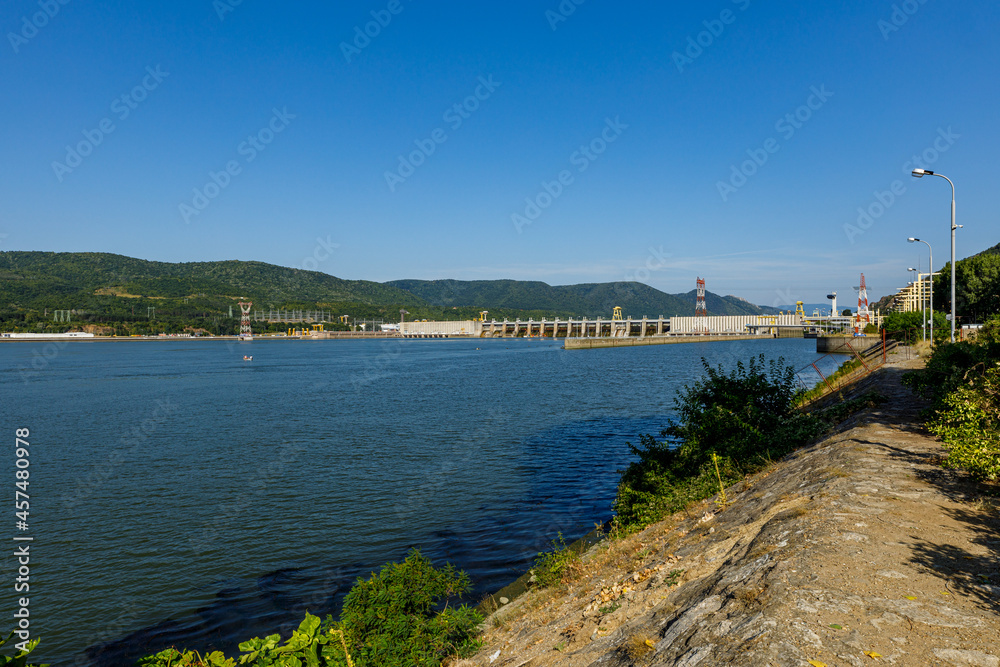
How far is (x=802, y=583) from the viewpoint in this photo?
6.20 metres

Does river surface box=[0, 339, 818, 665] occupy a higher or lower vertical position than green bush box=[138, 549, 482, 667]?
lower

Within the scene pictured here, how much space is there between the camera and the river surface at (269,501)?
12953mm

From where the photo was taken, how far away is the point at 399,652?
7965 millimetres

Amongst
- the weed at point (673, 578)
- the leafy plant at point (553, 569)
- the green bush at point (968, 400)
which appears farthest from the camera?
the leafy plant at point (553, 569)


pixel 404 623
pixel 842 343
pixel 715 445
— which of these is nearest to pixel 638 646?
pixel 404 623

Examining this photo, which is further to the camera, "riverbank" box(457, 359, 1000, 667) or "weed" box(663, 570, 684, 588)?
"weed" box(663, 570, 684, 588)

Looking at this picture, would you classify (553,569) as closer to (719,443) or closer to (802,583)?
(802,583)

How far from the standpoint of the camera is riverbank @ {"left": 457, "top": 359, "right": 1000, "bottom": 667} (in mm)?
5203

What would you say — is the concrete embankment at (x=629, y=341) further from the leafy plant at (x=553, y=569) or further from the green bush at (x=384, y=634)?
the green bush at (x=384, y=634)

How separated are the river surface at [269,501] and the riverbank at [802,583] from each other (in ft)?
15.9

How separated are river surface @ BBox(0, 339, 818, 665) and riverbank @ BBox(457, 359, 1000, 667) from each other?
4.83 m

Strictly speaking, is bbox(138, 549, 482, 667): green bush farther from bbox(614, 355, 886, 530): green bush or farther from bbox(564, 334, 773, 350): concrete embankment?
bbox(564, 334, 773, 350): concrete embankment

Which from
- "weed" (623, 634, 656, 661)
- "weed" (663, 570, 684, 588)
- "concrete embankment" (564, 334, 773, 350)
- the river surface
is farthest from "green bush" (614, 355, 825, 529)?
"concrete embankment" (564, 334, 773, 350)

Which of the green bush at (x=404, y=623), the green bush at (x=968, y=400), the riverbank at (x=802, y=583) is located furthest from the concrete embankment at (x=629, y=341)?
the green bush at (x=404, y=623)
